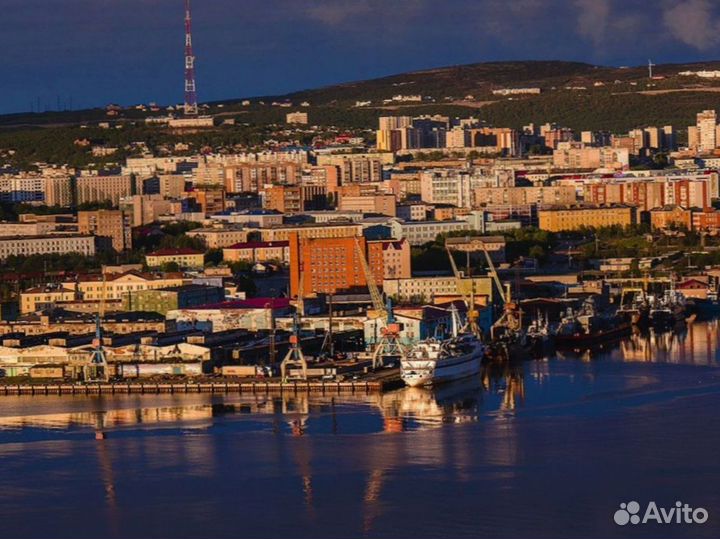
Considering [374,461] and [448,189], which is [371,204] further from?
[374,461]

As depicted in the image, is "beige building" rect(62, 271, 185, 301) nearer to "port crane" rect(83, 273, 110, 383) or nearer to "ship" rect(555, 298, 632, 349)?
"ship" rect(555, 298, 632, 349)

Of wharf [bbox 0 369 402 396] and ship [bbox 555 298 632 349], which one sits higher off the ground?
ship [bbox 555 298 632 349]

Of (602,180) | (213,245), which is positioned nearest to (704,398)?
(213,245)

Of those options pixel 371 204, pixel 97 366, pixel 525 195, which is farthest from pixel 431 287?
pixel 525 195

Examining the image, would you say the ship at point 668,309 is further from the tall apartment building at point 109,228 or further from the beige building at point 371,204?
the beige building at point 371,204

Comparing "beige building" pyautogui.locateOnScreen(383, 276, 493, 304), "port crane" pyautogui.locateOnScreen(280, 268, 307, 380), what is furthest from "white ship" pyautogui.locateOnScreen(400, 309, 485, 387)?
"beige building" pyautogui.locateOnScreen(383, 276, 493, 304)

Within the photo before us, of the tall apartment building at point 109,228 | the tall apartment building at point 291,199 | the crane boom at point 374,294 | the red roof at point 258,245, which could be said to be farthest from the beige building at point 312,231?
the crane boom at point 374,294
